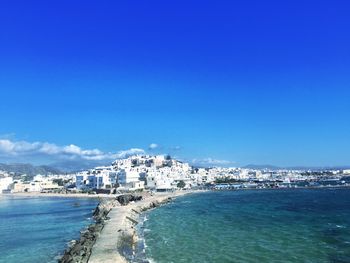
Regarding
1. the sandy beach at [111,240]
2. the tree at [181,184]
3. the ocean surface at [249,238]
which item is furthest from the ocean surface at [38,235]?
the tree at [181,184]

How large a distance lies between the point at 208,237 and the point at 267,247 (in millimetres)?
5751

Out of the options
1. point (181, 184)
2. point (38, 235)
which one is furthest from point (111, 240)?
point (181, 184)

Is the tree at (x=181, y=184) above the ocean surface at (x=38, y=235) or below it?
above

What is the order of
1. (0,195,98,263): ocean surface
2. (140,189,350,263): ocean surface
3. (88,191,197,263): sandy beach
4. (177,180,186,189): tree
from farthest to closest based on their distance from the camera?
(177,180,186,189): tree, (0,195,98,263): ocean surface, (140,189,350,263): ocean surface, (88,191,197,263): sandy beach

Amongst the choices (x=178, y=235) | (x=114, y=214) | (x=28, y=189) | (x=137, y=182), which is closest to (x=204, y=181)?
(x=137, y=182)

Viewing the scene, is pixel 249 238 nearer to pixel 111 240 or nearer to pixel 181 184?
pixel 111 240

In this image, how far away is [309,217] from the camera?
44281mm

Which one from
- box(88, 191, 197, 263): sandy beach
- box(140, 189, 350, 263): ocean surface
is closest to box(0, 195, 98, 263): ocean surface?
box(88, 191, 197, 263): sandy beach

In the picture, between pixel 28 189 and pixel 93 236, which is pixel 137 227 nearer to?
pixel 93 236

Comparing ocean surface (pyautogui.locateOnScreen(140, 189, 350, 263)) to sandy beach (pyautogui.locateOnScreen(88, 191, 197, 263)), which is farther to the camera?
ocean surface (pyautogui.locateOnScreen(140, 189, 350, 263))

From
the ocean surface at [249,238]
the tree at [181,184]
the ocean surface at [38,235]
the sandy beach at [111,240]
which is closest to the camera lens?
the sandy beach at [111,240]

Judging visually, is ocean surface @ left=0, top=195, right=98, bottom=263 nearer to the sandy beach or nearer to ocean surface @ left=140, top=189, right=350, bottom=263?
the sandy beach

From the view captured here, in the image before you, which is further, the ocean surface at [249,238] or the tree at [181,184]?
the tree at [181,184]

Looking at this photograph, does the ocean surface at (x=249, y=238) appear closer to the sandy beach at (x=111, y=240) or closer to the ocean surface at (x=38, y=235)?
the sandy beach at (x=111, y=240)
